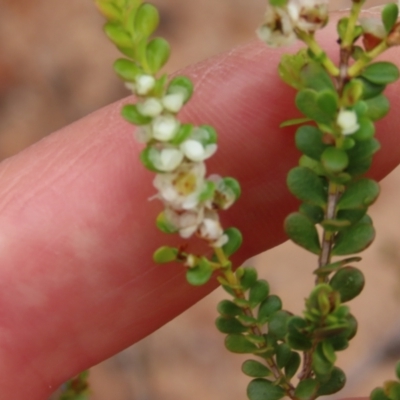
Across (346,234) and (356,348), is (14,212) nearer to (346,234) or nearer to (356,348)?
(346,234)

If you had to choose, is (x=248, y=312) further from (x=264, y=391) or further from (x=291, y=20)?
(x=291, y=20)

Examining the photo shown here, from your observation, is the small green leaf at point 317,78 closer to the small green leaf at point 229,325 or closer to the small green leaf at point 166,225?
the small green leaf at point 166,225

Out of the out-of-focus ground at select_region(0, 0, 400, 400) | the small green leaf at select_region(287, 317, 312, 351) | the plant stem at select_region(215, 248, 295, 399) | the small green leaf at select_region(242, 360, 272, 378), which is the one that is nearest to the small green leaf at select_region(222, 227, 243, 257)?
the plant stem at select_region(215, 248, 295, 399)

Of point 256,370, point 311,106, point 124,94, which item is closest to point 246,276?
point 256,370

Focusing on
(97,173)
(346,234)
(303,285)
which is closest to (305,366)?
(346,234)

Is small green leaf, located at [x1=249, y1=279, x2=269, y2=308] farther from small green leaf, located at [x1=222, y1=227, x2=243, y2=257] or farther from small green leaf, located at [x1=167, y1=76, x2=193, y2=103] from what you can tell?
small green leaf, located at [x1=167, y1=76, x2=193, y2=103]

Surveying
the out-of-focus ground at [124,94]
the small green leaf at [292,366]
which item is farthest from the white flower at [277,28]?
the out-of-focus ground at [124,94]
